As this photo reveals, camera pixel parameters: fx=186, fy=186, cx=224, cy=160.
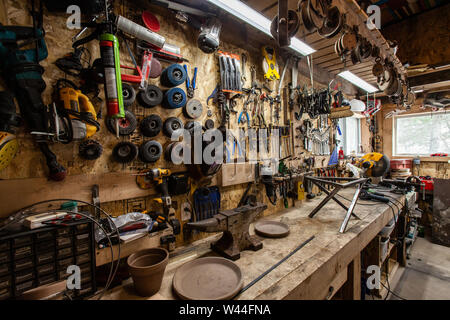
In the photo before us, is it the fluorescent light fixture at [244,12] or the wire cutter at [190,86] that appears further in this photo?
the wire cutter at [190,86]

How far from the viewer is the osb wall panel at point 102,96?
Answer: 99cm

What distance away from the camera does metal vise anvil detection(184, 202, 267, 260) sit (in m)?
1.27

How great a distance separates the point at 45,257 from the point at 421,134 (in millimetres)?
6971

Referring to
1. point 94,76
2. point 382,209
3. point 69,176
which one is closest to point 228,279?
point 69,176

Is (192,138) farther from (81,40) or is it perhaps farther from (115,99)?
(81,40)

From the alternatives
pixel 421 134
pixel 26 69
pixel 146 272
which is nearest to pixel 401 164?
pixel 421 134

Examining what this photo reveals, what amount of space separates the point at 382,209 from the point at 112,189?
2.84 meters

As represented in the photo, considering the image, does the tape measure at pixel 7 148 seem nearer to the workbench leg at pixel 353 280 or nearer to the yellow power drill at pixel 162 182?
the yellow power drill at pixel 162 182

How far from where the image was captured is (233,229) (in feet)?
4.43

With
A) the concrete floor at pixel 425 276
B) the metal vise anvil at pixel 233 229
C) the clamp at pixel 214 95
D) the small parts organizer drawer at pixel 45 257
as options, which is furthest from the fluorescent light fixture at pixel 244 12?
the concrete floor at pixel 425 276

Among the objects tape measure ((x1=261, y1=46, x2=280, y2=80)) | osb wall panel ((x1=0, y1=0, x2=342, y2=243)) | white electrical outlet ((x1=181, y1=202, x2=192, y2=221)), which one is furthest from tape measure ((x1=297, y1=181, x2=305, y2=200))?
white electrical outlet ((x1=181, y1=202, x2=192, y2=221))

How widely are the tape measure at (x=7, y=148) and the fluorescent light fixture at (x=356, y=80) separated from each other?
3.85 meters

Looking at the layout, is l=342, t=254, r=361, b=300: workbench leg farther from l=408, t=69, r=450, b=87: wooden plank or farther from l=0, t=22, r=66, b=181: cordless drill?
l=408, t=69, r=450, b=87: wooden plank
